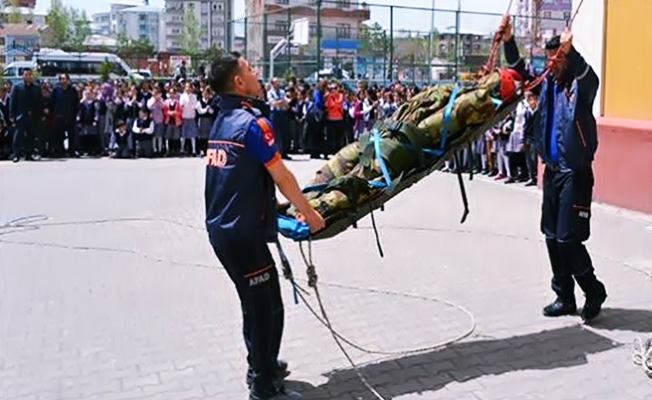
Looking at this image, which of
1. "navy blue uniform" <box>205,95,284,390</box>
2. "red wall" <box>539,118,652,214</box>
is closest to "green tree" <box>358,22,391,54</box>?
"red wall" <box>539,118,652,214</box>

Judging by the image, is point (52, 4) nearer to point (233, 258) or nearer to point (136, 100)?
point (136, 100)

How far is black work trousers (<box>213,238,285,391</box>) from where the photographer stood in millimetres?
4691

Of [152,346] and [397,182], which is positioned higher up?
[397,182]

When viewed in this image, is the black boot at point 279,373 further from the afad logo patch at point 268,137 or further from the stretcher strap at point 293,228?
the afad logo patch at point 268,137

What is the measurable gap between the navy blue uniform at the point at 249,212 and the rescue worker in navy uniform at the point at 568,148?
2.34 meters

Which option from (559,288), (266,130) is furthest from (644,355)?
(266,130)

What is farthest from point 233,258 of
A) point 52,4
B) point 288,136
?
point 52,4

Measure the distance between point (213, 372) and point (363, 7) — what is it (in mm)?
21401

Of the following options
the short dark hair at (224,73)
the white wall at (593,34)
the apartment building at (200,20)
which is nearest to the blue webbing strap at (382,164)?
the short dark hair at (224,73)

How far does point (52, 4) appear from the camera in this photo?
77375 millimetres

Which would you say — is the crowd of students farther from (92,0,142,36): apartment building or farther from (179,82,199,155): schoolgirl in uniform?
(92,0,142,36): apartment building

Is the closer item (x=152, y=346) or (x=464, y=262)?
(x=152, y=346)

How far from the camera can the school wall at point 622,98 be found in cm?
1114

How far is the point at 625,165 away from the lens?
37.3ft
